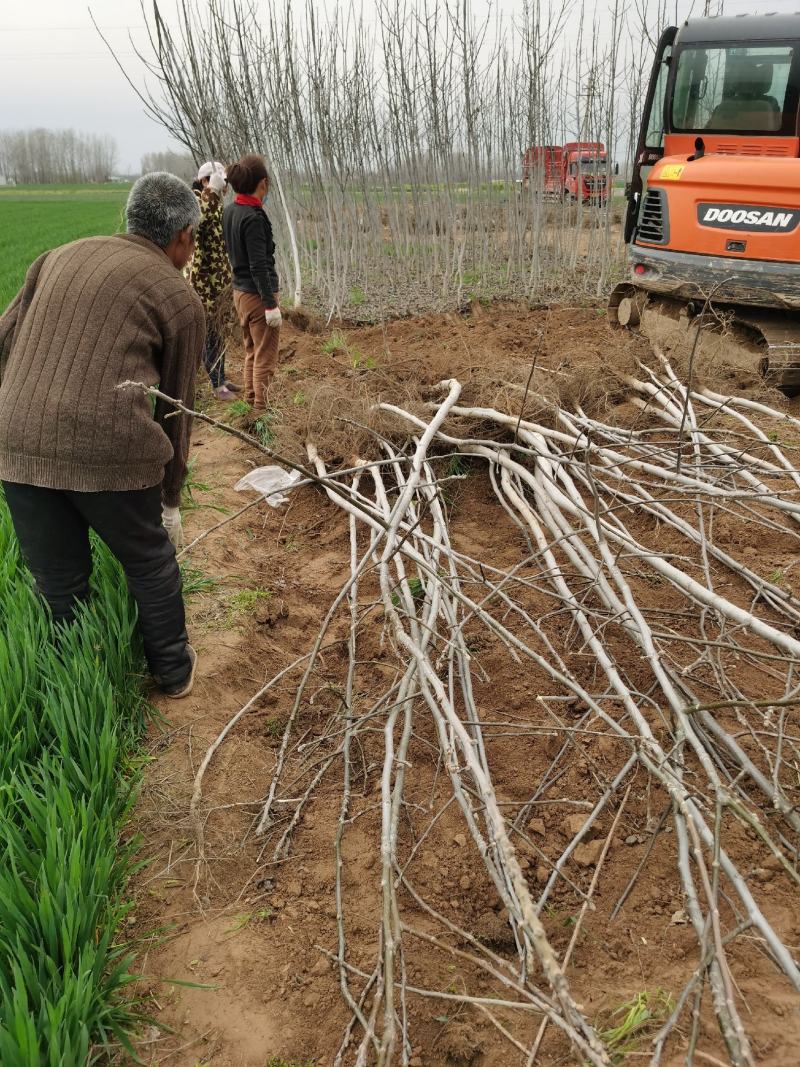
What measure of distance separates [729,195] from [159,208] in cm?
439

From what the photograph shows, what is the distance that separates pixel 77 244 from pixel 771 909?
109 inches

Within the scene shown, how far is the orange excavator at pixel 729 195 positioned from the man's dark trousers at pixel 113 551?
3.87 metres

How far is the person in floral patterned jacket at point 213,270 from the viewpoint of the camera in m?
5.73

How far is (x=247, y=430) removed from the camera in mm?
5469

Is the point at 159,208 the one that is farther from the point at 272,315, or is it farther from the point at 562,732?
the point at 272,315

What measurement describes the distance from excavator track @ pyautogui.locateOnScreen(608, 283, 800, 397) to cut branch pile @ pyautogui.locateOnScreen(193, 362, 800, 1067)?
144cm

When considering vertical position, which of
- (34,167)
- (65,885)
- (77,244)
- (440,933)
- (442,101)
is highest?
(34,167)

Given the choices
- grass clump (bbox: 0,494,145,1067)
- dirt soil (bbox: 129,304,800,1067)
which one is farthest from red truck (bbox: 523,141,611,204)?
grass clump (bbox: 0,494,145,1067)

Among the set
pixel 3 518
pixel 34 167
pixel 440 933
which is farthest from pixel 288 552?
pixel 34 167

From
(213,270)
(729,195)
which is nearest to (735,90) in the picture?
(729,195)

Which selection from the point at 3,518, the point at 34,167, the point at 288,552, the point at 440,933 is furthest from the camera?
the point at 34,167

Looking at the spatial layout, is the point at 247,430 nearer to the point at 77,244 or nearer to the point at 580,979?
the point at 77,244

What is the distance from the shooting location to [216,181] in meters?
5.63

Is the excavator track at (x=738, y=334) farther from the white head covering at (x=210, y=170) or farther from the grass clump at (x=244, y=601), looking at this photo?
the white head covering at (x=210, y=170)
